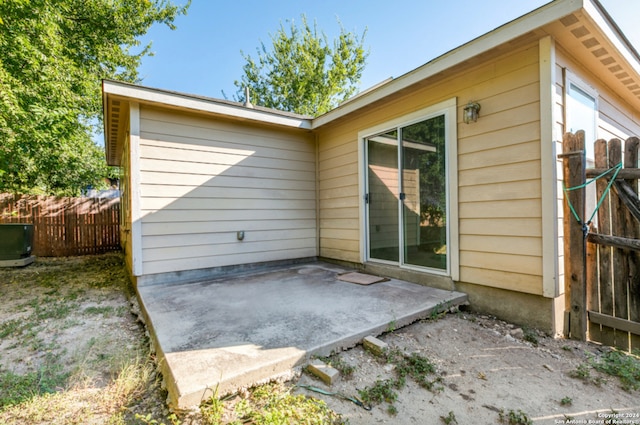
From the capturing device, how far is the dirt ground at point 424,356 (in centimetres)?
151

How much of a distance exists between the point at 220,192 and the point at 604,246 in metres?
4.34

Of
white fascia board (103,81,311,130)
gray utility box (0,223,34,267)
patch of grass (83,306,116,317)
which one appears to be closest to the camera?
patch of grass (83,306,116,317)

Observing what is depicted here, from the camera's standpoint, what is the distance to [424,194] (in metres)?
3.44

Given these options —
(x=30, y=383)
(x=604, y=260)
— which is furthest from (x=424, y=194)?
(x=30, y=383)

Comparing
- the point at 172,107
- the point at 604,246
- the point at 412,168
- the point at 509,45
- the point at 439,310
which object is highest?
the point at 509,45

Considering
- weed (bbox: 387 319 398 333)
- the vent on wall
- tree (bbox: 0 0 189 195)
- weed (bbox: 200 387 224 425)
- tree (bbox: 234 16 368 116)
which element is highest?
tree (bbox: 234 16 368 116)

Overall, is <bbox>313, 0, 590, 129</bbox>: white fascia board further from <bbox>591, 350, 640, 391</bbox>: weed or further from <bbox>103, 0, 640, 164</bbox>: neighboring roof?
<bbox>591, 350, 640, 391</bbox>: weed

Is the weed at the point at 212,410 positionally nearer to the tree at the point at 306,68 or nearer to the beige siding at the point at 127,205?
the beige siding at the point at 127,205

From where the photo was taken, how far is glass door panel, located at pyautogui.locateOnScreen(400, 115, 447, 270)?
3277 mm

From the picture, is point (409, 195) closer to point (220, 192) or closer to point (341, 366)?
point (341, 366)

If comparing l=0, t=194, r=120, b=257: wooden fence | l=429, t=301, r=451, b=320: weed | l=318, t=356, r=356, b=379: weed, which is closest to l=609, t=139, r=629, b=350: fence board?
l=429, t=301, r=451, b=320: weed

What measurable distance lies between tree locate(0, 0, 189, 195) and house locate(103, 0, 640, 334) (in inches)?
53.0

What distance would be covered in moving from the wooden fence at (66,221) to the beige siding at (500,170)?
27.1 feet

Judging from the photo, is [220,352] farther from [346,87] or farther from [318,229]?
[346,87]
